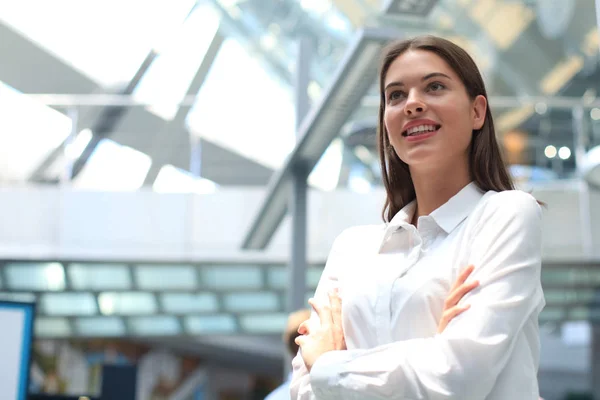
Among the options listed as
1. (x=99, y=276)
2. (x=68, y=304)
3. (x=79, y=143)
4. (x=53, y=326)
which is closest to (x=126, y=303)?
(x=68, y=304)

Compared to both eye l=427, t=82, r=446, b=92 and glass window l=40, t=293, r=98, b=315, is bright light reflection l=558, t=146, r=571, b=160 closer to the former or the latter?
glass window l=40, t=293, r=98, b=315

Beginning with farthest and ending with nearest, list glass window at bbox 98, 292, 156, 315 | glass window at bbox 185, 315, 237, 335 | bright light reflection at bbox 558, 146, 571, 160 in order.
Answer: glass window at bbox 185, 315, 237, 335 < glass window at bbox 98, 292, 156, 315 < bright light reflection at bbox 558, 146, 571, 160

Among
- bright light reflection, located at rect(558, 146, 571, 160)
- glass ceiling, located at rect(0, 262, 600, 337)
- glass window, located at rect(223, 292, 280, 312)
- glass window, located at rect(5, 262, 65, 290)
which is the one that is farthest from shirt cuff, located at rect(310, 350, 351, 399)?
glass window, located at rect(223, 292, 280, 312)

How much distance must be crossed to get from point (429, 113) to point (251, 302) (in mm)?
8526

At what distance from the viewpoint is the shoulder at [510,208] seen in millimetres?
1118

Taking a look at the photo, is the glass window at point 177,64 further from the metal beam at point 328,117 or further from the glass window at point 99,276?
the metal beam at point 328,117

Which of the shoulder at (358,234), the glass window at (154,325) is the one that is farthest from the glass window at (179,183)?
the shoulder at (358,234)

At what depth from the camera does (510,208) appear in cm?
113

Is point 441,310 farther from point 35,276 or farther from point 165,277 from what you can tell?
point 35,276

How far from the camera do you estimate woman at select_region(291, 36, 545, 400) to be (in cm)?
104

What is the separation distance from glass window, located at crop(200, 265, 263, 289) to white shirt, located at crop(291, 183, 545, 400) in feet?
23.9

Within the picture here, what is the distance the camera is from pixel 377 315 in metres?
1.15

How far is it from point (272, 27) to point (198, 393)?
10.6 metres

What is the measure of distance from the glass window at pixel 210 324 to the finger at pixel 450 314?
907 centimetres
